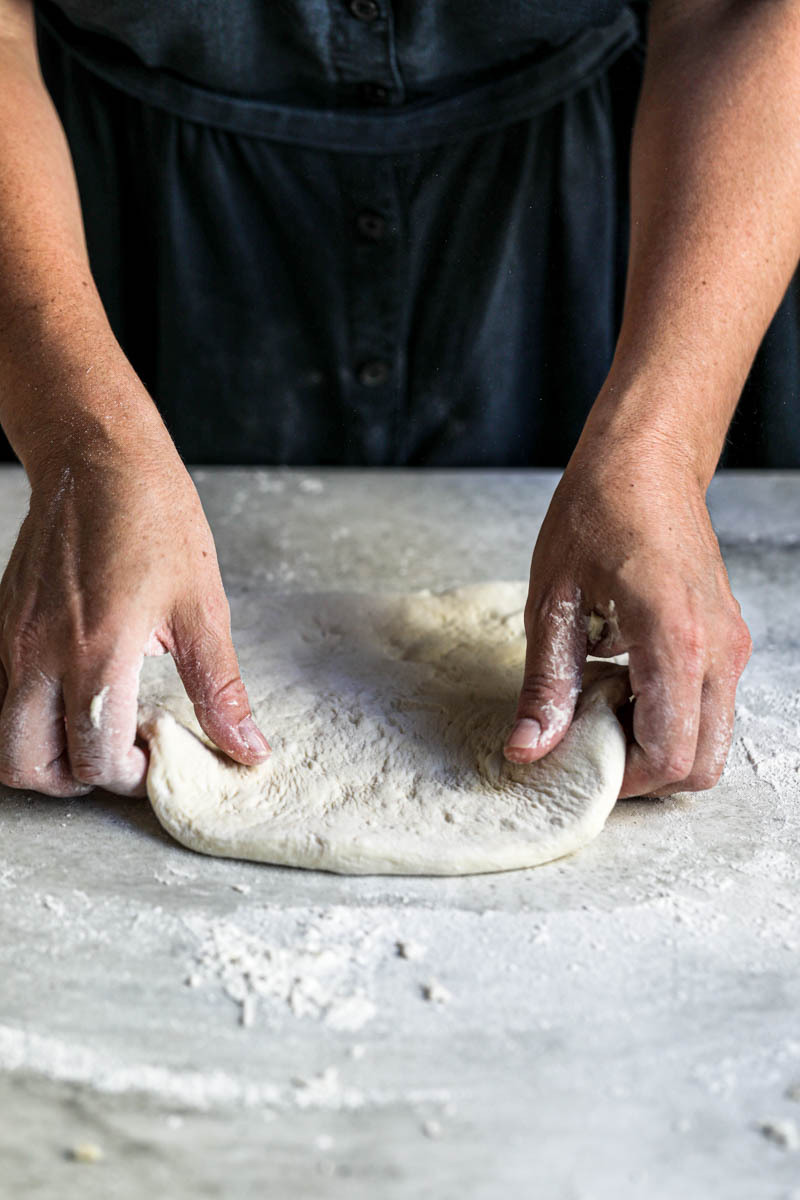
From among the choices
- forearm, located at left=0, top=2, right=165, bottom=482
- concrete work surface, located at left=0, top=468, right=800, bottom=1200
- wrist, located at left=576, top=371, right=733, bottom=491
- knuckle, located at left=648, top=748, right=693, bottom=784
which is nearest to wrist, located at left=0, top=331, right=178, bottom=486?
forearm, located at left=0, top=2, right=165, bottom=482

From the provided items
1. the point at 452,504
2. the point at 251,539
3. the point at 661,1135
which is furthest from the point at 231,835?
the point at 452,504

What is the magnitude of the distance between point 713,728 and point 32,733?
25.7 inches

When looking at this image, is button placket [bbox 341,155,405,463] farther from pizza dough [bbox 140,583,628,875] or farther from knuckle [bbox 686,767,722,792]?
knuckle [bbox 686,767,722,792]

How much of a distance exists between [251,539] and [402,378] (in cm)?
39

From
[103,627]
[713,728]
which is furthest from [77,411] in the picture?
[713,728]

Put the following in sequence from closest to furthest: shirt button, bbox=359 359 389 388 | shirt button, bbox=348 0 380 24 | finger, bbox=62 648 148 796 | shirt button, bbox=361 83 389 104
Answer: finger, bbox=62 648 148 796, shirt button, bbox=348 0 380 24, shirt button, bbox=361 83 389 104, shirt button, bbox=359 359 389 388

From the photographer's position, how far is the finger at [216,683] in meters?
1.04

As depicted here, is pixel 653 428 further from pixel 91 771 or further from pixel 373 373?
pixel 373 373

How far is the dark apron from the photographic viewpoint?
160cm

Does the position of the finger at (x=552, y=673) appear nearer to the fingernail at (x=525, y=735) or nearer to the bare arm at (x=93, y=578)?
the fingernail at (x=525, y=735)

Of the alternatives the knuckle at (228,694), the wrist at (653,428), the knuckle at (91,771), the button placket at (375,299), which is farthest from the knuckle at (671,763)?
the button placket at (375,299)

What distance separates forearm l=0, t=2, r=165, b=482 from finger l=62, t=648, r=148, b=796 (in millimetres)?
261

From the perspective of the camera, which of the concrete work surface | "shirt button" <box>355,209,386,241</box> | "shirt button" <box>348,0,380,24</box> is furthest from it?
"shirt button" <box>355,209,386,241</box>

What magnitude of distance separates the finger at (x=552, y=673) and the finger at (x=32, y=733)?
1.43 feet
